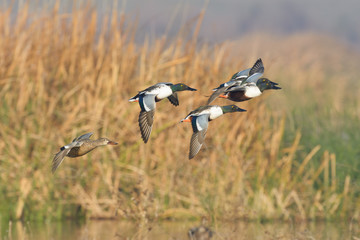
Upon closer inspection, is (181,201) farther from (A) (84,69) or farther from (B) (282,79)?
(B) (282,79)

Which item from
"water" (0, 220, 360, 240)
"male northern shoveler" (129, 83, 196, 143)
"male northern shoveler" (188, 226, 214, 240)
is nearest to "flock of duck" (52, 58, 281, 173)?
"male northern shoveler" (129, 83, 196, 143)

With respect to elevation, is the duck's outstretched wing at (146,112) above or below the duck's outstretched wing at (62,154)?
above

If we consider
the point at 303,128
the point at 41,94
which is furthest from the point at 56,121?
the point at 303,128

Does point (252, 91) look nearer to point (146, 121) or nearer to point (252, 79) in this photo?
point (252, 79)

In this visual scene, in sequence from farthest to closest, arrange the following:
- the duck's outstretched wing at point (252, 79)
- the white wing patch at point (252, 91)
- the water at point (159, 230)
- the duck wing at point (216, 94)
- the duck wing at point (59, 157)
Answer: the water at point (159, 230)
the duck's outstretched wing at point (252, 79)
the white wing patch at point (252, 91)
the duck wing at point (59, 157)
the duck wing at point (216, 94)

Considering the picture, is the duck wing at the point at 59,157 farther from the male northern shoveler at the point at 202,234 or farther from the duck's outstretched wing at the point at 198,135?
the male northern shoveler at the point at 202,234

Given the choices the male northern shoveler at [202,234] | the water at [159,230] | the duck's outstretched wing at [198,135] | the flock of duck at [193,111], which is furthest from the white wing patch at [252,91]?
the water at [159,230]

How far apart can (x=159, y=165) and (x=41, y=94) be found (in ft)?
6.69

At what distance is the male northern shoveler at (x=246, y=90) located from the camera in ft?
14.0

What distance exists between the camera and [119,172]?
375 inches

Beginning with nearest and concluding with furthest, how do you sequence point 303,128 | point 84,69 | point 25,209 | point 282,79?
point 25,209, point 84,69, point 303,128, point 282,79

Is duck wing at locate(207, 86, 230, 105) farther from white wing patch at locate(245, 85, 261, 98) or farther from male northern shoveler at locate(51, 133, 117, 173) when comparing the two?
male northern shoveler at locate(51, 133, 117, 173)

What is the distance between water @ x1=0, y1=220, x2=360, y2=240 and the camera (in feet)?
27.2

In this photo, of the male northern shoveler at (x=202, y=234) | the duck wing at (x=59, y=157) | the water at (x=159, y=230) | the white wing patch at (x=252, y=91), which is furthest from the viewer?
the water at (x=159, y=230)
